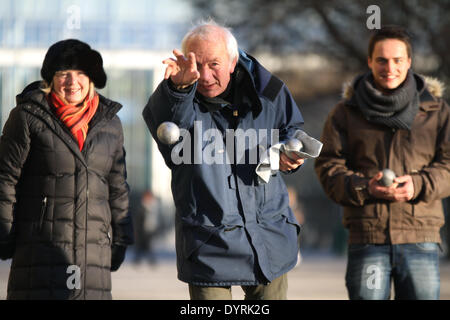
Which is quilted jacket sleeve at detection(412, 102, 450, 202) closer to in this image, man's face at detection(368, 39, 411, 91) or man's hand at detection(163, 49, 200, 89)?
man's face at detection(368, 39, 411, 91)

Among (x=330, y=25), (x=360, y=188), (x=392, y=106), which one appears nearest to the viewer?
(x=360, y=188)

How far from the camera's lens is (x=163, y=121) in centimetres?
449

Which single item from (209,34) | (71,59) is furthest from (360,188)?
(71,59)

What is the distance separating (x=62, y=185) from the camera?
17.1 ft

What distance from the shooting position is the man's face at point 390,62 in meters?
5.57

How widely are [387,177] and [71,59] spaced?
176 centimetres


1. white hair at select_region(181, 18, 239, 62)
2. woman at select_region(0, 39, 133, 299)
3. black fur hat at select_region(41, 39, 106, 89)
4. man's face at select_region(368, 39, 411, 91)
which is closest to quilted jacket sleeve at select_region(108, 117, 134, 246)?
woman at select_region(0, 39, 133, 299)

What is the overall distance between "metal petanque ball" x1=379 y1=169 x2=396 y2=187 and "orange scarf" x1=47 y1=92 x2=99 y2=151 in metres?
1.56

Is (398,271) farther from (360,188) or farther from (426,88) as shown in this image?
(426,88)
